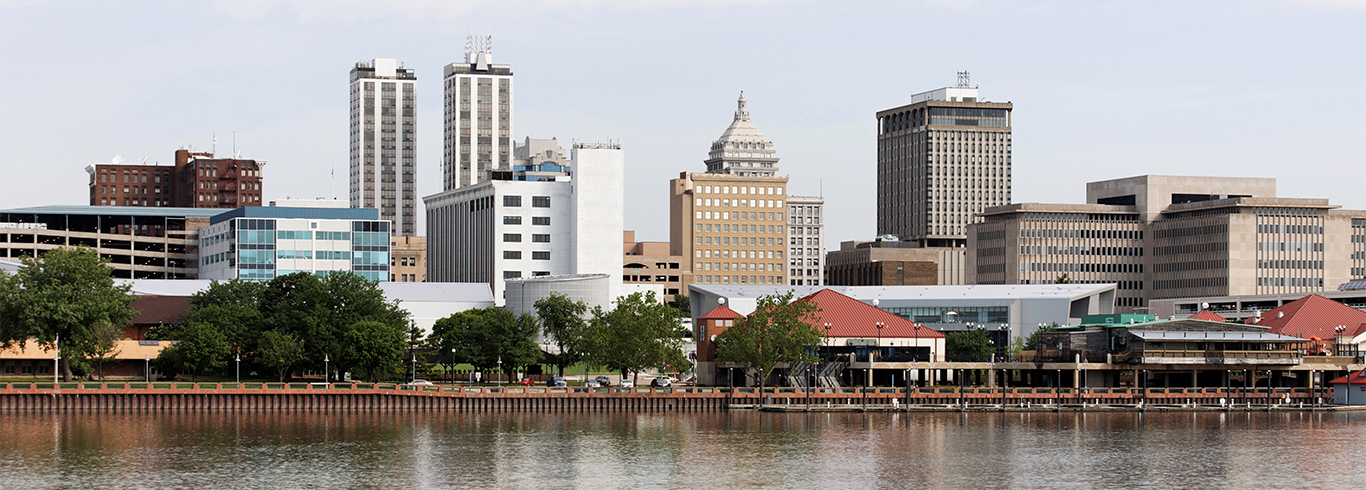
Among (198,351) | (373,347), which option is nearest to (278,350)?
(198,351)

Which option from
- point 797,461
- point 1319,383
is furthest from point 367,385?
point 1319,383

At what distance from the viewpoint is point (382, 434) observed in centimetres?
12850

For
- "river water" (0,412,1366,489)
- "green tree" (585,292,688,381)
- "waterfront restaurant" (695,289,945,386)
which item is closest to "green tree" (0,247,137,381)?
"river water" (0,412,1366,489)

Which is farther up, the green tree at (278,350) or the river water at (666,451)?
the green tree at (278,350)

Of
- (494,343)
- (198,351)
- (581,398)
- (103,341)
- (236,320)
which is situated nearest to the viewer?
(581,398)

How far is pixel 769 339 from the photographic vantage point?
17050 cm

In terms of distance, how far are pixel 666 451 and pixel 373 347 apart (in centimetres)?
5324

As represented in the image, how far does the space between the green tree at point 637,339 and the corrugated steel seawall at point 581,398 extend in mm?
5913

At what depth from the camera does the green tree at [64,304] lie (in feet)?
513

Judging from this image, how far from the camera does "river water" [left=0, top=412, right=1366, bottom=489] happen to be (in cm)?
10069

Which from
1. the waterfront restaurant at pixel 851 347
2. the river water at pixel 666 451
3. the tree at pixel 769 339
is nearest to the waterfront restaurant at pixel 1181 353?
the waterfront restaurant at pixel 851 347

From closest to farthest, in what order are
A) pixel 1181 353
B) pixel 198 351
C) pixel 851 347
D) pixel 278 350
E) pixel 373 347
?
pixel 278 350, pixel 198 351, pixel 373 347, pixel 1181 353, pixel 851 347

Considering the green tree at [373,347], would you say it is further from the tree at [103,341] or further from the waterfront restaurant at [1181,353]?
the waterfront restaurant at [1181,353]

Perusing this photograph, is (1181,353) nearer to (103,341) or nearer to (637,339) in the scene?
(637,339)
